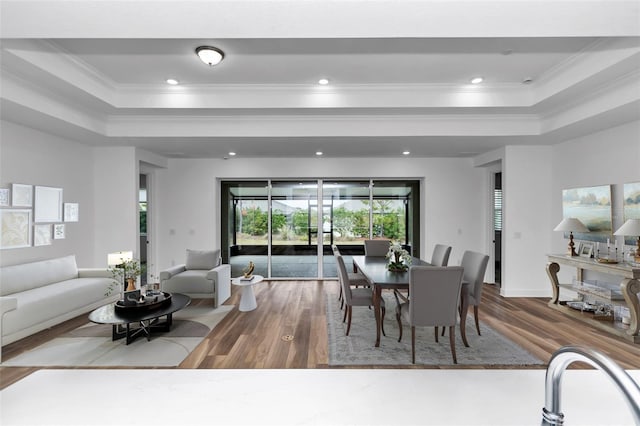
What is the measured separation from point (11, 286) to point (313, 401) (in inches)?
177

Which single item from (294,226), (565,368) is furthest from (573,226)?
(294,226)

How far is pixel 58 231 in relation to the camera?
14.1ft

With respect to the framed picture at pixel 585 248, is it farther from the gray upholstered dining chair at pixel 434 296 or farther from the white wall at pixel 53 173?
the white wall at pixel 53 173

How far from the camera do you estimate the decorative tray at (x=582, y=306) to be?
3926mm

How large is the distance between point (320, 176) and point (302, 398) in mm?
5454

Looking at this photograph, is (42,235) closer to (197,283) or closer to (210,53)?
(197,283)

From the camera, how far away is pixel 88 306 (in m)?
3.98

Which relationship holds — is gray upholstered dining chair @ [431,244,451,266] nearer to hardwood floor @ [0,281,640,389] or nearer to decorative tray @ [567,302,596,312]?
hardwood floor @ [0,281,640,389]

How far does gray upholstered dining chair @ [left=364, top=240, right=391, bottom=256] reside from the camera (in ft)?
17.1

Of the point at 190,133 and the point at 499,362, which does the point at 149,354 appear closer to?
the point at 190,133

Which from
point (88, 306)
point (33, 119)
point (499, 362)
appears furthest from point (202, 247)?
point (499, 362)

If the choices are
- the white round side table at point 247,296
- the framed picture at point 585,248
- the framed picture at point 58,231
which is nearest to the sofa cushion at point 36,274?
the framed picture at point 58,231

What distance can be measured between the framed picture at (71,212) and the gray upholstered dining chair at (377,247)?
488 cm

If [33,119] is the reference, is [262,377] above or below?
below
